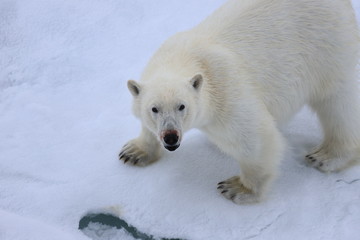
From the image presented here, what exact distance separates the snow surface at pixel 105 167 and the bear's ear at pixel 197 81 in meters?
1.00

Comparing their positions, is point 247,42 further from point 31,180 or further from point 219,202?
point 31,180

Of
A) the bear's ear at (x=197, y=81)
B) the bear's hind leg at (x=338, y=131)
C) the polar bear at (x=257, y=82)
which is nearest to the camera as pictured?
the bear's ear at (x=197, y=81)

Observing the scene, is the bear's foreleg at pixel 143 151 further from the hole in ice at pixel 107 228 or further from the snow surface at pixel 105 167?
the hole in ice at pixel 107 228

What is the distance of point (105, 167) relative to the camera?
3969 mm

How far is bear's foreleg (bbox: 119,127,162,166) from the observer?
3975mm

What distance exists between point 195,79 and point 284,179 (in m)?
1.39

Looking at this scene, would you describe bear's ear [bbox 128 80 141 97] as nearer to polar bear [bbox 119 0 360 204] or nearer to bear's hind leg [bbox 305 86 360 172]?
polar bear [bbox 119 0 360 204]

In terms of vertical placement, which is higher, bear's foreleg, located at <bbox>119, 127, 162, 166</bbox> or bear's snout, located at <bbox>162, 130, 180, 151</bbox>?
bear's snout, located at <bbox>162, 130, 180, 151</bbox>

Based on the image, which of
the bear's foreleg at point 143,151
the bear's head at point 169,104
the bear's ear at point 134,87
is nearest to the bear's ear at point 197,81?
the bear's head at point 169,104

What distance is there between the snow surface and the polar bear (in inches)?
8.5

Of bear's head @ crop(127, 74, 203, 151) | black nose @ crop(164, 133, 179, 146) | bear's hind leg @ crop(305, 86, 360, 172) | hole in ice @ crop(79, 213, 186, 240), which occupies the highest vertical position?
bear's head @ crop(127, 74, 203, 151)

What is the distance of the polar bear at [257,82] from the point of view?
3371mm

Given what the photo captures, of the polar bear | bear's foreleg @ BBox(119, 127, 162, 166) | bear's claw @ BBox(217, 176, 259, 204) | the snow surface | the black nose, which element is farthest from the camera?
bear's foreleg @ BBox(119, 127, 162, 166)

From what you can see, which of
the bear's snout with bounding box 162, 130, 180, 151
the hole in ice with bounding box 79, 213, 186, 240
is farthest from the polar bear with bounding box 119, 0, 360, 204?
the hole in ice with bounding box 79, 213, 186, 240
